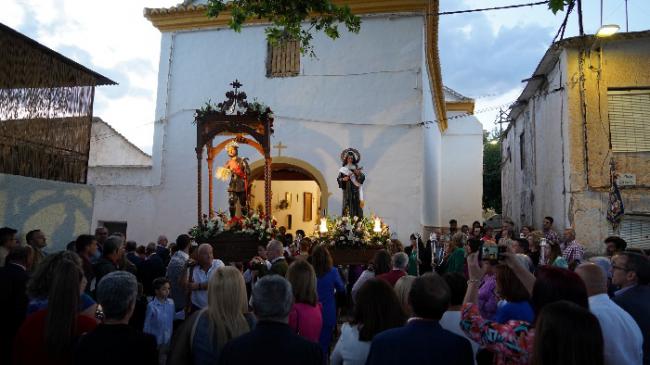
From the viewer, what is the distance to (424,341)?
2.58 meters

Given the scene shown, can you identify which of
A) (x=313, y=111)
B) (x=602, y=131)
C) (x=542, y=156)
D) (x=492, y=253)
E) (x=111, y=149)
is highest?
(x=313, y=111)

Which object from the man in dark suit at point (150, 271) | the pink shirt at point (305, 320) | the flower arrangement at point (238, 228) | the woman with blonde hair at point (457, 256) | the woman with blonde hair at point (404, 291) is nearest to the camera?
the woman with blonde hair at point (404, 291)

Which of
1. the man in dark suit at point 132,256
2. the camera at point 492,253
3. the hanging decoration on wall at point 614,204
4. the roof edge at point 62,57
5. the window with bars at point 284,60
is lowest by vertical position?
the man in dark suit at point 132,256

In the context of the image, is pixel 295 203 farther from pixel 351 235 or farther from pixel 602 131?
pixel 602 131

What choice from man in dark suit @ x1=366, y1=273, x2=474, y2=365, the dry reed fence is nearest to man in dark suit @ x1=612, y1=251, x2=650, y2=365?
man in dark suit @ x1=366, y1=273, x2=474, y2=365

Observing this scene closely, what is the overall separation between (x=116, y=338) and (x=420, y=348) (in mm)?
1622

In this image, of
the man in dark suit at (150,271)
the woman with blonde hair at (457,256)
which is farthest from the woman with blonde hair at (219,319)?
the woman with blonde hair at (457,256)

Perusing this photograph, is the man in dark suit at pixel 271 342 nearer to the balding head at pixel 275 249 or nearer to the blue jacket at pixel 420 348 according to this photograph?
the blue jacket at pixel 420 348

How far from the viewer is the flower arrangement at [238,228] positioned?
9.41m

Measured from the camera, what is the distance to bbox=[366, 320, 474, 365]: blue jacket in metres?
2.54

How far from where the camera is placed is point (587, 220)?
424 inches

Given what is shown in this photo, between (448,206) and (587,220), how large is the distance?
1239 cm

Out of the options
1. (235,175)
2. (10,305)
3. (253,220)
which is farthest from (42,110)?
(10,305)

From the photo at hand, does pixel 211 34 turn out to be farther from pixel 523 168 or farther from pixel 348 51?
pixel 523 168
